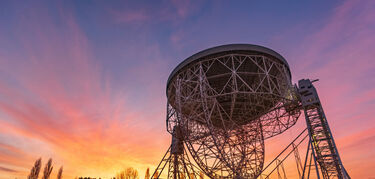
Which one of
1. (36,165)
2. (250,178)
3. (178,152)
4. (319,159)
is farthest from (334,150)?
(36,165)

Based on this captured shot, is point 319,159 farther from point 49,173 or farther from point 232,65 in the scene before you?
point 49,173

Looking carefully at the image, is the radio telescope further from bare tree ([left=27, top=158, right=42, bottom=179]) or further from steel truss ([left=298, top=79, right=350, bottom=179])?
bare tree ([left=27, top=158, right=42, bottom=179])

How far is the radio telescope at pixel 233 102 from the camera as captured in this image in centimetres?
1695

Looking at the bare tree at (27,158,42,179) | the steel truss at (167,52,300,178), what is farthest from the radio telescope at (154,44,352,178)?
the bare tree at (27,158,42,179)

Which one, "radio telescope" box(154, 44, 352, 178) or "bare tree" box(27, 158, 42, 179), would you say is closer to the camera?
"radio telescope" box(154, 44, 352, 178)

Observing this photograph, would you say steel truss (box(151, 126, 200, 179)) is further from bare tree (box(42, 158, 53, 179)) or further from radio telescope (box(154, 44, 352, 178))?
bare tree (box(42, 158, 53, 179))

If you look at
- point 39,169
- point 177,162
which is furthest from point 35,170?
point 177,162

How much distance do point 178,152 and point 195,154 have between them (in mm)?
7367

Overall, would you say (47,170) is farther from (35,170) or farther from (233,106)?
(233,106)

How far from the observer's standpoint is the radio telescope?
17.0 m

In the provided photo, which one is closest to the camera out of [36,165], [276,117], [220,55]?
[220,55]

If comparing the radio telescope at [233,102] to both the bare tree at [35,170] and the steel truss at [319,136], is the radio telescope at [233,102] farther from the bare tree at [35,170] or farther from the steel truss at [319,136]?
the bare tree at [35,170]

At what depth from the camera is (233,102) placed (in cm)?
1686

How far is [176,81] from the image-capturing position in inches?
806
